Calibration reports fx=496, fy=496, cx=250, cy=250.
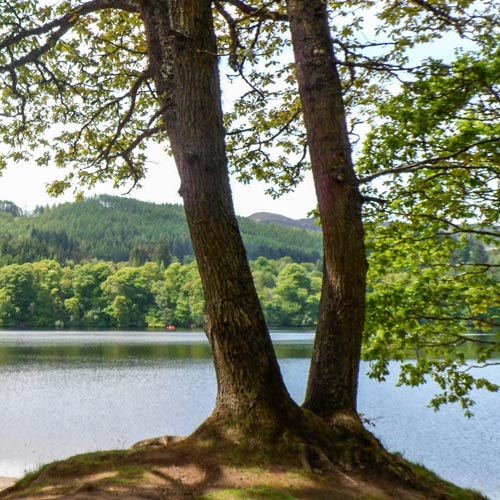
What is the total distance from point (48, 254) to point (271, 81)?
132546mm

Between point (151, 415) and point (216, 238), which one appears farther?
point (151, 415)

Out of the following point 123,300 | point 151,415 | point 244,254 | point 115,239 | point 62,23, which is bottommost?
point 151,415

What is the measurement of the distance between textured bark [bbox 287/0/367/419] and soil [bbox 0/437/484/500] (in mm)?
747

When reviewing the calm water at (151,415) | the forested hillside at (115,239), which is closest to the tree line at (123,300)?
the forested hillside at (115,239)

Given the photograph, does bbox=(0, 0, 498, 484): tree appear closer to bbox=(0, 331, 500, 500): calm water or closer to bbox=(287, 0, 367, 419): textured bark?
bbox=(287, 0, 367, 419): textured bark

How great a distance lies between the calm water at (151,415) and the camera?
1298 cm

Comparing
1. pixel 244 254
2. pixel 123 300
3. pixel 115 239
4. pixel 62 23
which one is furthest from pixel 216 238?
Answer: pixel 115 239

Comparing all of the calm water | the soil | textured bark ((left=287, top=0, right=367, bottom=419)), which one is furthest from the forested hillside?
the soil

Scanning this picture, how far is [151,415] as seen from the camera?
1748 centimetres

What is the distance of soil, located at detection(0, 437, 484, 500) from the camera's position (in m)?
3.65

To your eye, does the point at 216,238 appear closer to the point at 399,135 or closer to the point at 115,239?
the point at 399,135

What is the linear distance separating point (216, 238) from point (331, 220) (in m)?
1.14

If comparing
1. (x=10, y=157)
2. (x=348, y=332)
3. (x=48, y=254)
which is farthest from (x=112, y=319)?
(x=348, y=332)

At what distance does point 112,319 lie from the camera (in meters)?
94.4
